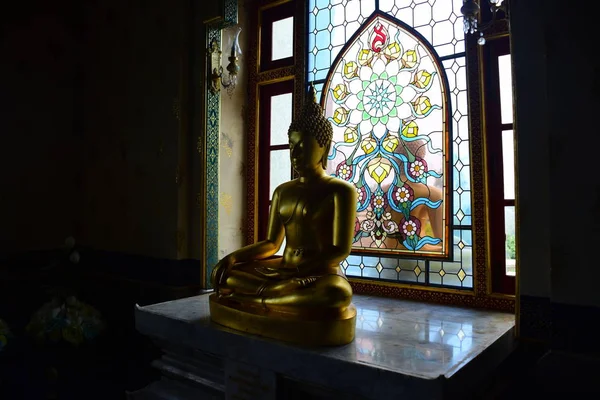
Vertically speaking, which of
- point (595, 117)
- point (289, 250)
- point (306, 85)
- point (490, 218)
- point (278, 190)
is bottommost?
point (289, 250)

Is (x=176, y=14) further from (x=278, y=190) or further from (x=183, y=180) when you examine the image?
(x=278, y=190)

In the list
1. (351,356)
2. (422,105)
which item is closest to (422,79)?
(422,105)

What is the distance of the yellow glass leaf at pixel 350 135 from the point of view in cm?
240

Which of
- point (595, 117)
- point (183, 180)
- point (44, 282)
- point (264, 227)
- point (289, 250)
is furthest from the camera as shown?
point (44, 282)

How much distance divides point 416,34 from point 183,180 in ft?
5.06

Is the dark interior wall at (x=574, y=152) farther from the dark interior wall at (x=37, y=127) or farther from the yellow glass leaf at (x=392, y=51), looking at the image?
the dark interior wall at (x=37, y=127)

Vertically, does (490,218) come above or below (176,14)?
below

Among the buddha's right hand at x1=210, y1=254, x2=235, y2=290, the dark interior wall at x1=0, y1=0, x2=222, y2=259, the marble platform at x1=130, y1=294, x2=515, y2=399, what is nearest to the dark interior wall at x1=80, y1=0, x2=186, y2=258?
the dark interior wall at x1=0, y1=0, x2=222, y2=259

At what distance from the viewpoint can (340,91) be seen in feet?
8.15

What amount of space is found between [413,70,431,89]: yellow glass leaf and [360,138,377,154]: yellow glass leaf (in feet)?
1.21

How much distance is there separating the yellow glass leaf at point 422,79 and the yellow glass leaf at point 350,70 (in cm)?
36

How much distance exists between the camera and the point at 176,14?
103 inches

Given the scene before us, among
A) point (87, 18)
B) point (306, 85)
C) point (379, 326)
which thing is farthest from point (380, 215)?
point (87, 18)

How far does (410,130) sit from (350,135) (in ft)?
1.13
